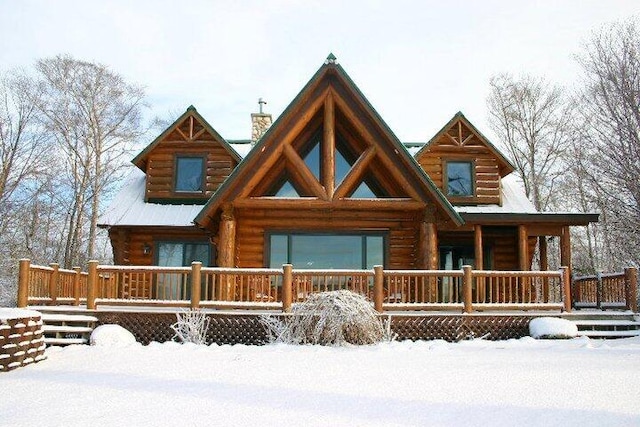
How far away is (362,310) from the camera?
11.2 m

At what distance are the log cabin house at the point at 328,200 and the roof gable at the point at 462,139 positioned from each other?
0.05 m

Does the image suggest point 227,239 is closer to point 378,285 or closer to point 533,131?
point 378,285

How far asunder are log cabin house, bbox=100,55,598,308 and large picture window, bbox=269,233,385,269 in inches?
1.1

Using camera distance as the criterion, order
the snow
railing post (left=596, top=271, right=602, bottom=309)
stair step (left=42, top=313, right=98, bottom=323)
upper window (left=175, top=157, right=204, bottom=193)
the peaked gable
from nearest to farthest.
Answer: the snow
stair step (left=42, top=313, right=98, bottom=323)
the peaked gable
railing post (left=596, top=271, right=602, bottom=309)
upper window (left=175, top=157, right=204, bottom=193)

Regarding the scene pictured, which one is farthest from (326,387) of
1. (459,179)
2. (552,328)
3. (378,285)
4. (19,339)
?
(459,179)

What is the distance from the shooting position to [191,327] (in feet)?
38.9

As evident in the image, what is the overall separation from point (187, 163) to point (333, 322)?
10.0 meters

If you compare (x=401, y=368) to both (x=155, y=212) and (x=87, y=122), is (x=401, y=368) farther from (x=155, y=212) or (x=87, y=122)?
(x=87, y=122)

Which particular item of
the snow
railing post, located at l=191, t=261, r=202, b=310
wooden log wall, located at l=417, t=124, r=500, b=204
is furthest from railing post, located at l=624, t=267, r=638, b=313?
railing post, located at l=191, t=261, r=202, b=310

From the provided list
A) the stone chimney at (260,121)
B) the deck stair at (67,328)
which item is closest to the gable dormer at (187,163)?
the stone chimney at (260,121)

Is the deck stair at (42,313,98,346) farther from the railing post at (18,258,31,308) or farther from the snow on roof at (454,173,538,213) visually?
the snow on roof at (454,173,538,213)

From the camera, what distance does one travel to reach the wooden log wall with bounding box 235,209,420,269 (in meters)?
15.3

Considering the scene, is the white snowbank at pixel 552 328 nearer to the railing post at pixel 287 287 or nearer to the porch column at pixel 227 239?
the railing post at pixel 287 287

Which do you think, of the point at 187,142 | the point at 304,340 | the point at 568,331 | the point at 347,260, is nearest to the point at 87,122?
the point at 187,142
